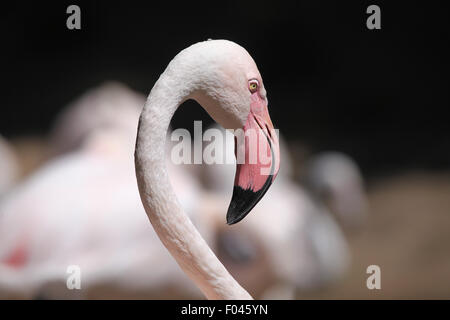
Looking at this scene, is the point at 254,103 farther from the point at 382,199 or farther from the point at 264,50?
the point at 264,50

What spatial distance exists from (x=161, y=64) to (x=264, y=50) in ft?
3.56

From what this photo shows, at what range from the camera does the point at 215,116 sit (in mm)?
1233

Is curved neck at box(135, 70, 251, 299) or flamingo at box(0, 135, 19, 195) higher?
flamingo at box(0, 135, 19, 195)

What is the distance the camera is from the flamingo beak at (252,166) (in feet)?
3.94

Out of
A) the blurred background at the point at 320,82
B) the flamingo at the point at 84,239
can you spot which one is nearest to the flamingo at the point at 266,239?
the flamingo at the point at 84,239

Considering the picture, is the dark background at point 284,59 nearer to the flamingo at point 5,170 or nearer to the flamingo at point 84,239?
the flamingo at point 5,170

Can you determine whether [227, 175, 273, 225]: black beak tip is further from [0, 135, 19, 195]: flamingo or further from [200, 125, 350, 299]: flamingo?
[0, 135, 19, 195]: flamingo

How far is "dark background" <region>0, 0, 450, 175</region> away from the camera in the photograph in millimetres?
6305

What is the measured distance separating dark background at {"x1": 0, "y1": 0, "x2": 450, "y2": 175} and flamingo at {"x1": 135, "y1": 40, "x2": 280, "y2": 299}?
4992 mm

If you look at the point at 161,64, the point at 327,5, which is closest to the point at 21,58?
the point at 161,64

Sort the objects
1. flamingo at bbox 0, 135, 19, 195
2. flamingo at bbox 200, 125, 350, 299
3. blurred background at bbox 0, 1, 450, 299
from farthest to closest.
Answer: blurred background at bbox 0, 1, 450, 299, flamingo at bbox 0, 135, 19, 195, flamingo at bbox 200, 125, 350, 299

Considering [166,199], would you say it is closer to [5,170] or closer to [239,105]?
[239,105]

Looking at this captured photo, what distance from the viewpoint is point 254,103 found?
1247 mm

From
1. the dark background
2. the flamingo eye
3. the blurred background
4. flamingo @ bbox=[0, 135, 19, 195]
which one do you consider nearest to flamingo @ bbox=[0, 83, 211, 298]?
flamingo @ bbox=[0, 135, 19, 195]
